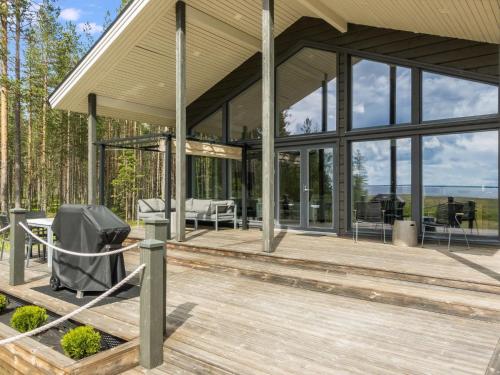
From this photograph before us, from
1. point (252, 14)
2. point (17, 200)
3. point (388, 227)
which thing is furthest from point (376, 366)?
point (17, 200)

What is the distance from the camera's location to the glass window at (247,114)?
346 inches

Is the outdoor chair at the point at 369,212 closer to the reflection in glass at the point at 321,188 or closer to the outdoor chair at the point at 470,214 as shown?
the reflection in glass at the point at 321,188

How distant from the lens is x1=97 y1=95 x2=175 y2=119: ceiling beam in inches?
333

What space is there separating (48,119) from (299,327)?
1612 centimetres

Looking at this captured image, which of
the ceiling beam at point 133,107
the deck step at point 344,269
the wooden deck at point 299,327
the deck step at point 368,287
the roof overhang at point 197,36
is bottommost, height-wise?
the wooden deck at point 299,327

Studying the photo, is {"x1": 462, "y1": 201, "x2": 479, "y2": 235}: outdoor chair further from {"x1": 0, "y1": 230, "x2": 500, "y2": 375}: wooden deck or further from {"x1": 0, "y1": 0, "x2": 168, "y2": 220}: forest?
{"x1": 0, "y1": 0, "x2": 168, "y2": 220}: forest

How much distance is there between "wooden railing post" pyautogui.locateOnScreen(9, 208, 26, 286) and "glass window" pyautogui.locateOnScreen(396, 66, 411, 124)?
6299 mm

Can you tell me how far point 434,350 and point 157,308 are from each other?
2.04m

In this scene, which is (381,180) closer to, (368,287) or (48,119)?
(368,287)

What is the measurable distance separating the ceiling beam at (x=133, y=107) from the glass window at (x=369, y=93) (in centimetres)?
505

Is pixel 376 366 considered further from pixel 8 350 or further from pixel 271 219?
pixel 271 219

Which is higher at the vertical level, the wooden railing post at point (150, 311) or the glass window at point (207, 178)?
the glass window at point (207, 178)

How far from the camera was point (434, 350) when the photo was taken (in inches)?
103

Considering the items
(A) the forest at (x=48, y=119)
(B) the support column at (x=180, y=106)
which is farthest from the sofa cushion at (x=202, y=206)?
(A) the forest at (x=48, y=119)
